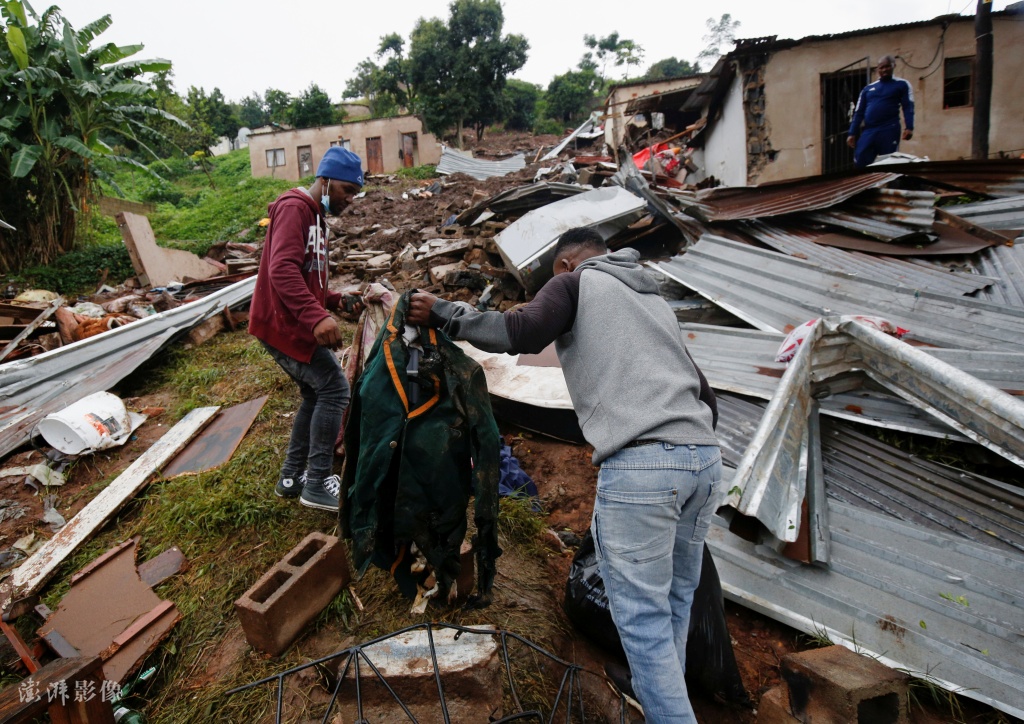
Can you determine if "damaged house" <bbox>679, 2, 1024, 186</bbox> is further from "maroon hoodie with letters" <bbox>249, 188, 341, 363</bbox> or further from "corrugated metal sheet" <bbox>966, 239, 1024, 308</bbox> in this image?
"maroon hoodie with letters" <bbox>249, 188, 341, 363</bbox>

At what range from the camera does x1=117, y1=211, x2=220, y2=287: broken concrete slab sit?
8.15m

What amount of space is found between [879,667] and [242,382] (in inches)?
190

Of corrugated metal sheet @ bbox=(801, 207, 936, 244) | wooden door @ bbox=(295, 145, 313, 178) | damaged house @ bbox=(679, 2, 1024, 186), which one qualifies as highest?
wooden door @ bbox=(295, 145, 313, 178)

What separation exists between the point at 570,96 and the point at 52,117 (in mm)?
29685

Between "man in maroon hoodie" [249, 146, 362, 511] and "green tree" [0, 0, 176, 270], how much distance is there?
8385 millimetres

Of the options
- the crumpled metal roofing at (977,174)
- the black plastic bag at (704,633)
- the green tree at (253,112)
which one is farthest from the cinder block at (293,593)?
the green tree at (253,112)

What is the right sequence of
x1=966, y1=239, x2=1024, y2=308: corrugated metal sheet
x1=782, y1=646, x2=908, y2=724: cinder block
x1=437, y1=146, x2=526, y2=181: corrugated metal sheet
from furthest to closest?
x1=437, y1=146, x2=526, y2=181: corrugated metal sheet → x1=966, y1=239, x2=1024, y2=308: corrugated metal sheet → x1=782, y1=646, x2=908, y2=724: cinder block

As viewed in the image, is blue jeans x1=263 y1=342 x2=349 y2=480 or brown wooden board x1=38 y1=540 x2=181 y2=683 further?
blue jeans x1=263 y1=342 x2=349 y2=480

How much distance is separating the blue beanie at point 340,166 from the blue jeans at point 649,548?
2011mm

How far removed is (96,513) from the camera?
3.17m

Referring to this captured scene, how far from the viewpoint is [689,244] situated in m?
5.93

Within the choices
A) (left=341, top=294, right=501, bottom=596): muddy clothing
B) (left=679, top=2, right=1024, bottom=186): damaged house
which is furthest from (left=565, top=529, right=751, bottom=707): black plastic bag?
(left=679, top=2, right=1024, bottom=186): damaged house

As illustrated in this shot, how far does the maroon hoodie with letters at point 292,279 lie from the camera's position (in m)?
2.56

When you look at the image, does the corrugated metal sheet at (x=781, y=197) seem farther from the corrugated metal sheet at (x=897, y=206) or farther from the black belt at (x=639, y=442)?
the black belt at (x=639, y=442)
